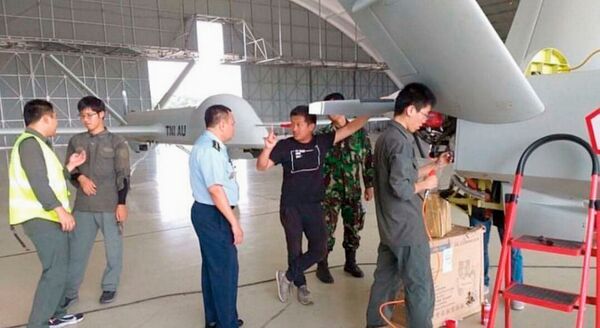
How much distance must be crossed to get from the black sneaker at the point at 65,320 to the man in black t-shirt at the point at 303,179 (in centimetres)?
168

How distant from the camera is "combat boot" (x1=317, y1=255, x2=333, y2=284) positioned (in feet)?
12.7

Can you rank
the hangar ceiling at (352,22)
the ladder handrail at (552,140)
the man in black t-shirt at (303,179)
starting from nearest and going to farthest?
the ladder handrail at (552,140) < the man in black t-shirt at (303,179) < the hangar ceiling at (352,22)

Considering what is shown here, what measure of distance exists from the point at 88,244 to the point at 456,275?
110 inches

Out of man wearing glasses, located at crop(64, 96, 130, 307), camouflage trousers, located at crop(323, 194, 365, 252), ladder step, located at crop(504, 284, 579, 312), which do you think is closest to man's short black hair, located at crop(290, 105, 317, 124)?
camouflage trousers, located at crop(323, 194, 365, 252)

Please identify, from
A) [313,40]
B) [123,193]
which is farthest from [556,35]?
[313,40]

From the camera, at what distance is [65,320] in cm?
325

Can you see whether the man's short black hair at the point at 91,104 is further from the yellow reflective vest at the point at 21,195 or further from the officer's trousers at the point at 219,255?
the officer's trousers at the point at 219,255

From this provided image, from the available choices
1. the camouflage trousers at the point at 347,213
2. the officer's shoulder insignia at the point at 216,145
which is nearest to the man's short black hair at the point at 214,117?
the officer's shoulder insignia at the point at 216,145

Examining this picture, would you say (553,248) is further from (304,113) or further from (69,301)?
(69,301)

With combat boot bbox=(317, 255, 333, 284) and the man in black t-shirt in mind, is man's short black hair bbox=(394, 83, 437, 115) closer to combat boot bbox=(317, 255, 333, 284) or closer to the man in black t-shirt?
the man in black t-shirt

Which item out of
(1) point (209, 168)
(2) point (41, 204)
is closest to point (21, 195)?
(2) point (41, 204)

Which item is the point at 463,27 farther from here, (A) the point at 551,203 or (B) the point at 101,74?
(B) the point at 101,74

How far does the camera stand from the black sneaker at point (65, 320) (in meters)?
3.20

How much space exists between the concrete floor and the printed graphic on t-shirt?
3.55 feet
